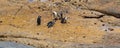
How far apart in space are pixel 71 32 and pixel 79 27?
114cm

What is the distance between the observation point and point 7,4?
3219 centimetres

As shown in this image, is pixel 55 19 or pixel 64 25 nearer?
pixel 64 25

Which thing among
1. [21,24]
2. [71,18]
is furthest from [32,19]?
[71,18]

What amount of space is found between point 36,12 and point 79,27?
4600mm

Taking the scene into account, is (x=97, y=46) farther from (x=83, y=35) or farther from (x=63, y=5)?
(x=63, y=5)

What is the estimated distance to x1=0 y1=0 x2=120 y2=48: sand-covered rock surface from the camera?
81.3 feet

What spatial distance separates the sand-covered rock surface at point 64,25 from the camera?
976 inches

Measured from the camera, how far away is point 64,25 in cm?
2791

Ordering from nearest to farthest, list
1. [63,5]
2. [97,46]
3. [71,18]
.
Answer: [97,46] < [71,18] < [63,5]

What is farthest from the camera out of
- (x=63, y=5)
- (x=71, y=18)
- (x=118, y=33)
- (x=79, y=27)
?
(x=63, y=5)

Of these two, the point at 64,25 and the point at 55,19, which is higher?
the point at 55,19

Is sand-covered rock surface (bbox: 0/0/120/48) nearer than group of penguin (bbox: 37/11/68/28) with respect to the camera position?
Yes

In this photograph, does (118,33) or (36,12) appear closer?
(118,33)

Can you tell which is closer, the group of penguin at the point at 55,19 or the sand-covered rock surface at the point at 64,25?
the sand-covered rock surface at the point at 64,25
